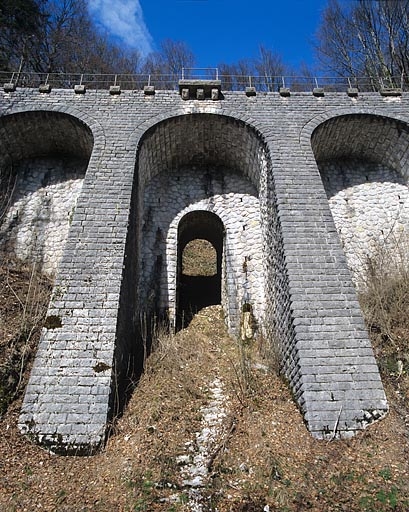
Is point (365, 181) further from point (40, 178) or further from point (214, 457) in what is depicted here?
point (40, 178)

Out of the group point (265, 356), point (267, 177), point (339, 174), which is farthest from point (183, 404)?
point (339, 174)

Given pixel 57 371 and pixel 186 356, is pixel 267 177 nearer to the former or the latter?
pixel 186 356

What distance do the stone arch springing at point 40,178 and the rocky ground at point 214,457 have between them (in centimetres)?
349

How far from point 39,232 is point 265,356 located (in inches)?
266

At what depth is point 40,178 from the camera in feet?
36.3

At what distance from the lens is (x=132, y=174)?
859 cm

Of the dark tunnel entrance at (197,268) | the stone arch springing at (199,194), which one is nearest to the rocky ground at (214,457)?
the stone arch springing at (199,194)

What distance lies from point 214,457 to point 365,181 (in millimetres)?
8903

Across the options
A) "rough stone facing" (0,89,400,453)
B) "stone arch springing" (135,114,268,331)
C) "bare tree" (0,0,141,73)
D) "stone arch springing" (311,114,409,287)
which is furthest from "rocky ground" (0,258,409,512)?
"bare tree" (0,0,141,73)

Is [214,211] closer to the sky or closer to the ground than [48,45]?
closer to the ground

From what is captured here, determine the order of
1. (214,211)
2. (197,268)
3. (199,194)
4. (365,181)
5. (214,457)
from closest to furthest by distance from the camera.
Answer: (214,457), (214,211), (199,194), (365,181), (197,268)

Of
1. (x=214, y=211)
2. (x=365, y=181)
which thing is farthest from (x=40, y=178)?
(x=365, y=181)

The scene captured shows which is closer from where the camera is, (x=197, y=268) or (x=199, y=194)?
(x=199, y=194)

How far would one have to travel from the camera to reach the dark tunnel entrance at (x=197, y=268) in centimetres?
1058
